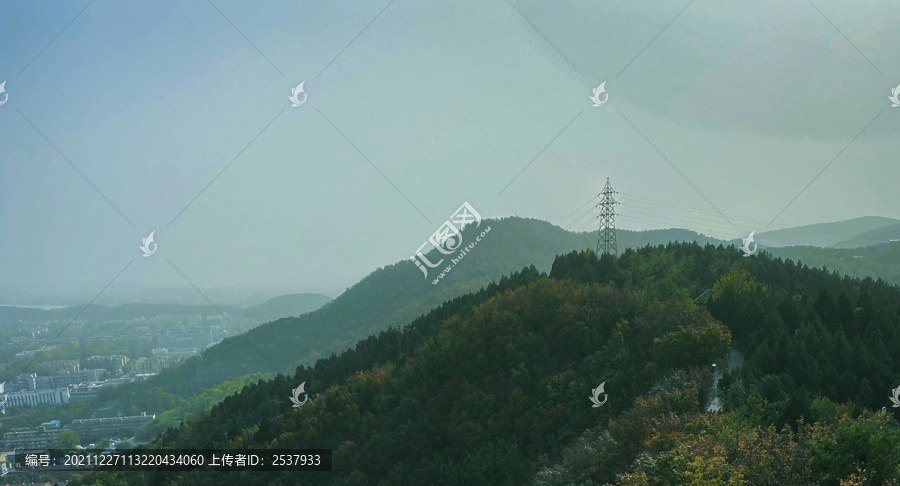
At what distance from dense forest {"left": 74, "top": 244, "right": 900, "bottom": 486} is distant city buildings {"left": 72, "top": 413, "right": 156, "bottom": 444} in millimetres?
49405

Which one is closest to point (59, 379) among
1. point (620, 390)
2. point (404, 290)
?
point (404, 290)

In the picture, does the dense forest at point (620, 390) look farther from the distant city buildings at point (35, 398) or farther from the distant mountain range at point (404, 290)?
the distant city buildings at point (35, 398)

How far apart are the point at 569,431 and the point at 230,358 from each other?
120 m

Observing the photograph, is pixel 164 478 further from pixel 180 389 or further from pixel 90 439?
pixel 180 389

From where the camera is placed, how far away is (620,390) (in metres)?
33.9

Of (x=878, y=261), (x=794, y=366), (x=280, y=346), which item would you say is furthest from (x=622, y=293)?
(x=280, y=346)

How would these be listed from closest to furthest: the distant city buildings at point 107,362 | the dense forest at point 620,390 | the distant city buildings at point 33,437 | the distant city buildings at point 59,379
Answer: the dense forest at point 620,390 < the distant city buildings at point 33,437 < the distant city buildings at point 59,379 < the distant city buildings at point 107,362

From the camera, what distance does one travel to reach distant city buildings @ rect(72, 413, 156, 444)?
4300 inches

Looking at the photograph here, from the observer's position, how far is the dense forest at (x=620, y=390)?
21203 mm

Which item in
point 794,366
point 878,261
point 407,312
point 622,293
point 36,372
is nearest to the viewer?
point 794,366

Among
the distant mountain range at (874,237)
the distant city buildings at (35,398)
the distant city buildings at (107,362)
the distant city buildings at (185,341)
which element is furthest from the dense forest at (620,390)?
the distant city buildings at (185,341)

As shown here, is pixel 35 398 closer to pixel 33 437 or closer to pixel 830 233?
pixel 33 437

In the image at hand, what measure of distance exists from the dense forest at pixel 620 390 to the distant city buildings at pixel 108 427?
4941 centimetres

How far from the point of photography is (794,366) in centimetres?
3008
